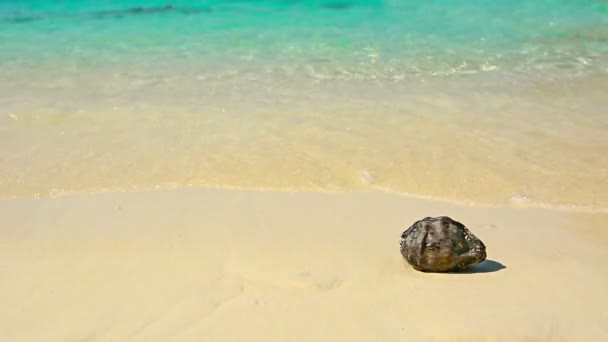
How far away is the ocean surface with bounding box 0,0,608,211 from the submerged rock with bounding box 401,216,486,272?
1216 mm

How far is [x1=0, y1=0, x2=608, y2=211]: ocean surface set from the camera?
5168 millimetres

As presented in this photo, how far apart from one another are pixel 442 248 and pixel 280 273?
92 cm

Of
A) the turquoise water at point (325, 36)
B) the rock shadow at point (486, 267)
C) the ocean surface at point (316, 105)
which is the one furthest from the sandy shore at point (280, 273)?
the turquoise water at point (325, 36)

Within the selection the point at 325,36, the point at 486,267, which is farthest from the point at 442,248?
the point at 325,36

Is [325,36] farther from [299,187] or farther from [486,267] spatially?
[486,267]

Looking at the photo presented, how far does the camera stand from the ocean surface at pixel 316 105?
5168mm

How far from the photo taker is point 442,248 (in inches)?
Answer: 139

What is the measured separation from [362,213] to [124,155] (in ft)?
7.76

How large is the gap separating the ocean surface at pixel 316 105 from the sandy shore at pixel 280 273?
0.42 metres

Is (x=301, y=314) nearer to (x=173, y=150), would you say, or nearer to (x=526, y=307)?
(x=526, y=307)

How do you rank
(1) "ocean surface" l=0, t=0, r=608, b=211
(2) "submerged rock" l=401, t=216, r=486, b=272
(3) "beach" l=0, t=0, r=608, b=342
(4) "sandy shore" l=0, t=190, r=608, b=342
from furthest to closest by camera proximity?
(1) "ocean surface" l=0, t=0, r=608, b=211 < (2) "submerged rock" l=401, t=216, r=486, b=272 < (3) "beach" l=0, t=0, r=608, b=342 < (4) "sandy shore" l=0, t=190, r=608, b=342

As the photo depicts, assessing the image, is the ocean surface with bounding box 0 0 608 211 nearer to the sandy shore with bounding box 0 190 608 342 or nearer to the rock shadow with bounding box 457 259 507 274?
the sandy shore with bounding box 0 190 608 342

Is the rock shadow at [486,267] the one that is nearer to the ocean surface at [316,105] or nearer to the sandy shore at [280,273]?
the sandy shore at [280,273]

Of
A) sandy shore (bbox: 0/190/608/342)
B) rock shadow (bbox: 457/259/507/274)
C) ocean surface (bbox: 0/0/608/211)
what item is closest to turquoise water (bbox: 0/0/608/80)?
ocean surface (bbox: 0/0/608/211)
